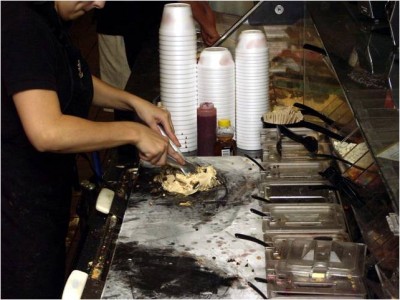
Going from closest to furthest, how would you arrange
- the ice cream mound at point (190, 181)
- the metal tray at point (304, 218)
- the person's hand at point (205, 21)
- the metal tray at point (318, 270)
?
the metal tray at point (318, 270)
the metal tray at point (304, 218)
the ice cream mound at point (190, 181)
the person's hand at point (205, 21)

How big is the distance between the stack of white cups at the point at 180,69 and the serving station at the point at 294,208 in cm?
16

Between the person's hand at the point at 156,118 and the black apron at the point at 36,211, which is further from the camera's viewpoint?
the person's hand at the point at 156,118

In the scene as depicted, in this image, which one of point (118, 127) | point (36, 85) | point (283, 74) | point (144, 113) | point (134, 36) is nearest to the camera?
point (36, 85)

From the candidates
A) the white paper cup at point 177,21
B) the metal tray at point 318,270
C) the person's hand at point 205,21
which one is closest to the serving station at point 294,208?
the metal tray at point 318,270

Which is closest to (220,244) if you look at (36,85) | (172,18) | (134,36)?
(36,85)

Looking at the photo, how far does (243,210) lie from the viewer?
2.06 m

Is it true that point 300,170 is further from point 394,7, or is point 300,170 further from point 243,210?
point 394,7

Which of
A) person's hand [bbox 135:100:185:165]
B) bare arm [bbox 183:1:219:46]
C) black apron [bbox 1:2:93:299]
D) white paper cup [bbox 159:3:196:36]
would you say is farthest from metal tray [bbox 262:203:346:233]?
bare arm [bbox 183:1:219:46]

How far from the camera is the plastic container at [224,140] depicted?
2.52 m

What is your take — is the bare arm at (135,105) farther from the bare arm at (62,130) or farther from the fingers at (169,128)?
the bare arm at (62,130)

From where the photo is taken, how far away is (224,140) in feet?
8.30

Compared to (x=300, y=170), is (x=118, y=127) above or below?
above

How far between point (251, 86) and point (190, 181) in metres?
0.51

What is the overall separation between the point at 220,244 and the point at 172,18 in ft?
3.21
